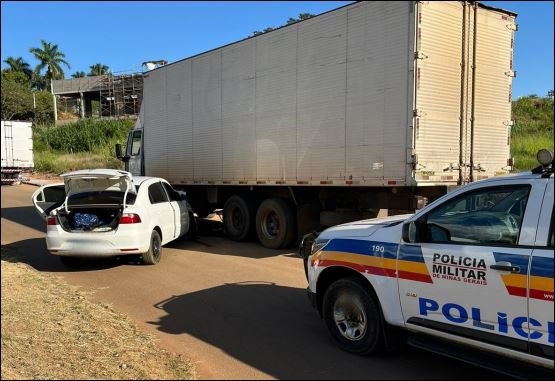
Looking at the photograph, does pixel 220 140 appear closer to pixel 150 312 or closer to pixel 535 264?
pixel 150 312

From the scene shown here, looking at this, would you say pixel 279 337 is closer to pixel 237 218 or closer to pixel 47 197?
pixel 47 197

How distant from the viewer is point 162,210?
33.1 ft

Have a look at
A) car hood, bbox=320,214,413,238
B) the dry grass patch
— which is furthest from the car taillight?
car hood, bbox=320,214,413,238

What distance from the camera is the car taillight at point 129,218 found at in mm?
8844

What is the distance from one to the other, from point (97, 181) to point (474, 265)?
733cm

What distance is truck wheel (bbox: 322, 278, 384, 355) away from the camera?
15.1ft

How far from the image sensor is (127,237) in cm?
878

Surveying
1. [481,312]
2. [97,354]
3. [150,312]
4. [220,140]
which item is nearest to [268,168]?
[220,140]

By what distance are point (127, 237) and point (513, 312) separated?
6.56 m

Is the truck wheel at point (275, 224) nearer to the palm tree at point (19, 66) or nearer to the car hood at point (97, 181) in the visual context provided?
the car hood at point (97, 181)

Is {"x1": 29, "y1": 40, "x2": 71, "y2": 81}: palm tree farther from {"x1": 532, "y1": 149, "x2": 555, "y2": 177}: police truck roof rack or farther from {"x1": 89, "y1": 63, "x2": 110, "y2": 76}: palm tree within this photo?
{"x1": 532, "y1": 149, "x2": 555, "y2": 177}: police truck roof rack

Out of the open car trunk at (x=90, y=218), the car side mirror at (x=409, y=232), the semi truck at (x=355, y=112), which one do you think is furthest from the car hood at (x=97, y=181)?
the car side mirror at (x=409, y=232)

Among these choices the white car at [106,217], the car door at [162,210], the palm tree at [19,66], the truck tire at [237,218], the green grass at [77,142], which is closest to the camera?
the white car at [106,217]

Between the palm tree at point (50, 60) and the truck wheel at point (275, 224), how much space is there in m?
83.4
